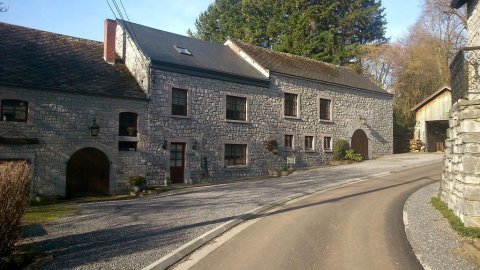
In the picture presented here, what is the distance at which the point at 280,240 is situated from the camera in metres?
8.28

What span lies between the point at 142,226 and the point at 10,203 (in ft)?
11.3

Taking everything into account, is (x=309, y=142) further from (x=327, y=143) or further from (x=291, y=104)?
(x=291, y=104)

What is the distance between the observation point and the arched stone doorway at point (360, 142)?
2872cm

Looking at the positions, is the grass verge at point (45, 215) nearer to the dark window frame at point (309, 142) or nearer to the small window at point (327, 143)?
the dark window frame at point (309, 142)

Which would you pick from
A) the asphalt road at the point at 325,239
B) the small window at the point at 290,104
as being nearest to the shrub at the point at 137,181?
the asphalt road at the point at 325,239

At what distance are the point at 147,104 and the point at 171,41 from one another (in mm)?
5804

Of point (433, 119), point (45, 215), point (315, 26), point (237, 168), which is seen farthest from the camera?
point (315, 26)

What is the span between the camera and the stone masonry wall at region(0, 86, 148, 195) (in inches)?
613

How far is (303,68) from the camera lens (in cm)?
2728

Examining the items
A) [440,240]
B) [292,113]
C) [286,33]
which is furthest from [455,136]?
[286,33]

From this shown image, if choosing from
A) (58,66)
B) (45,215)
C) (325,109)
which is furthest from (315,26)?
(45,215)

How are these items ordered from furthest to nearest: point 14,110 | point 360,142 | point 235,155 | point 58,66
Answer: point 360,142 < point 235,155 < point 58,66 < point 14,110

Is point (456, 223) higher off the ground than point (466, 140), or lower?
lower

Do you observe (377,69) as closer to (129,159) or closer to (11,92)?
(129,159)
